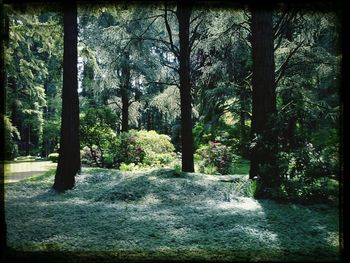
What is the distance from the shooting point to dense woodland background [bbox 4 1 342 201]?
6.75 metres

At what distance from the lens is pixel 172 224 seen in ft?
18.3

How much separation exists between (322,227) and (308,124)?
3214 millimetres

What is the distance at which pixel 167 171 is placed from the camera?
9.34m

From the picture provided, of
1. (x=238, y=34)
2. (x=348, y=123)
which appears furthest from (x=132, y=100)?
(x=348, y=123)

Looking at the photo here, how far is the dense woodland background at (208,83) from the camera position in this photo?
6.75 meters

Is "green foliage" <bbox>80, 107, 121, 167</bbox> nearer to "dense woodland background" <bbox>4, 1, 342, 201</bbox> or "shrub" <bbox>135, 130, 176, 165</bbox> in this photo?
"dense woodland background" <bbox>4, 1, 342, 201</bbox>

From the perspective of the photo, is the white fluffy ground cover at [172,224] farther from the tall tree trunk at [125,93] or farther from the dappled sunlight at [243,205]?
the tall tree trunk at [125,93]

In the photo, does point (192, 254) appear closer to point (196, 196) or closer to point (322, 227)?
point (322, 227)

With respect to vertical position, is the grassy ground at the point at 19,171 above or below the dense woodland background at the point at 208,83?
below

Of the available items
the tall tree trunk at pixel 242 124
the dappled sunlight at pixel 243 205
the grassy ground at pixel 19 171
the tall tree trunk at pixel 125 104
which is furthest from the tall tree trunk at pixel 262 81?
the tall tree trunk at pixel 125 104

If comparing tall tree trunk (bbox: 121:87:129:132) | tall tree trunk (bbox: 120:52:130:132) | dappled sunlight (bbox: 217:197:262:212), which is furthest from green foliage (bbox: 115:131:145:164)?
dappled sunlight (bbox: 217:197:262:212)

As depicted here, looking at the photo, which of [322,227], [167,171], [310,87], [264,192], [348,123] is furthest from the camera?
[310,87]

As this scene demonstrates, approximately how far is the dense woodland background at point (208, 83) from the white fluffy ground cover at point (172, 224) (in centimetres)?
97

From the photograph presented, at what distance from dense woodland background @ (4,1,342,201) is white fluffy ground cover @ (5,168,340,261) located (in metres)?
0.97
